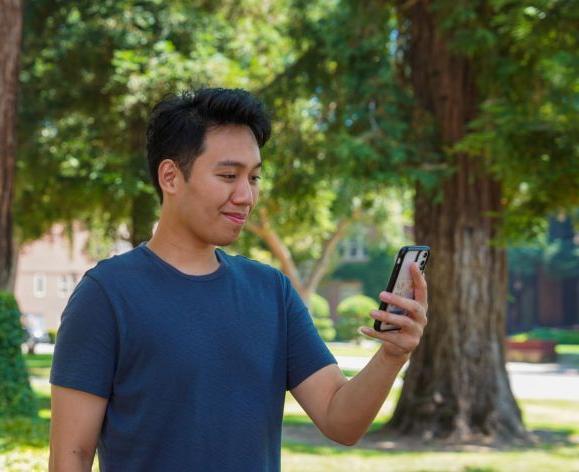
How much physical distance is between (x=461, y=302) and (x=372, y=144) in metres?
2.68

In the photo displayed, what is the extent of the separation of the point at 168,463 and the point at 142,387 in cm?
19

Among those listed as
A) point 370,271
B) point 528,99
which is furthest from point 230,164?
point 370,271

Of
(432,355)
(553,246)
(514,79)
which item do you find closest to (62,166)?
(432,355)

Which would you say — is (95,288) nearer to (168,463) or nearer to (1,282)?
(168,463)

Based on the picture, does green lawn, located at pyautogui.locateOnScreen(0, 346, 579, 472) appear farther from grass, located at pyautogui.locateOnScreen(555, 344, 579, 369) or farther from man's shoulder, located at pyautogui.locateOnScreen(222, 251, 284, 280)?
grass, located at pyautogui.locateOnScreen(555, 344, 579, 369)

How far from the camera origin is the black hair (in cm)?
277

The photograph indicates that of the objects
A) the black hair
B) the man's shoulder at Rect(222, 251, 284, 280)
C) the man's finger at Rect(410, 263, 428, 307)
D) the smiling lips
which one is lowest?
the man's finger at Rect(410, 263, 428, 307)

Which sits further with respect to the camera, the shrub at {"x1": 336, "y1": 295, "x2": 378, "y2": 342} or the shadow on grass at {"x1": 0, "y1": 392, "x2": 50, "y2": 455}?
the shrub at {"x1": 336, "y1": 295, "x2": 378, "y2": 342}

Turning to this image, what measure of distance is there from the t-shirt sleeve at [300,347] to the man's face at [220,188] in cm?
26

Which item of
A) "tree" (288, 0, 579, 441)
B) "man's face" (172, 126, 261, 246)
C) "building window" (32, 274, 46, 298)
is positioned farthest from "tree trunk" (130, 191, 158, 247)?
"building window" (32, 274, 46, 298)

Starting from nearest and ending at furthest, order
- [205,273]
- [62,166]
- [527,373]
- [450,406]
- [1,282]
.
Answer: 1. [205,273]
2. [1,282]
3. [450,406]
4. [62,166]
5. [527,373]

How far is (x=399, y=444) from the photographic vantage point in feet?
49.2

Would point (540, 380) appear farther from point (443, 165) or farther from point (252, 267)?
point (252, 267)

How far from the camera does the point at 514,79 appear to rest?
1388 cm
